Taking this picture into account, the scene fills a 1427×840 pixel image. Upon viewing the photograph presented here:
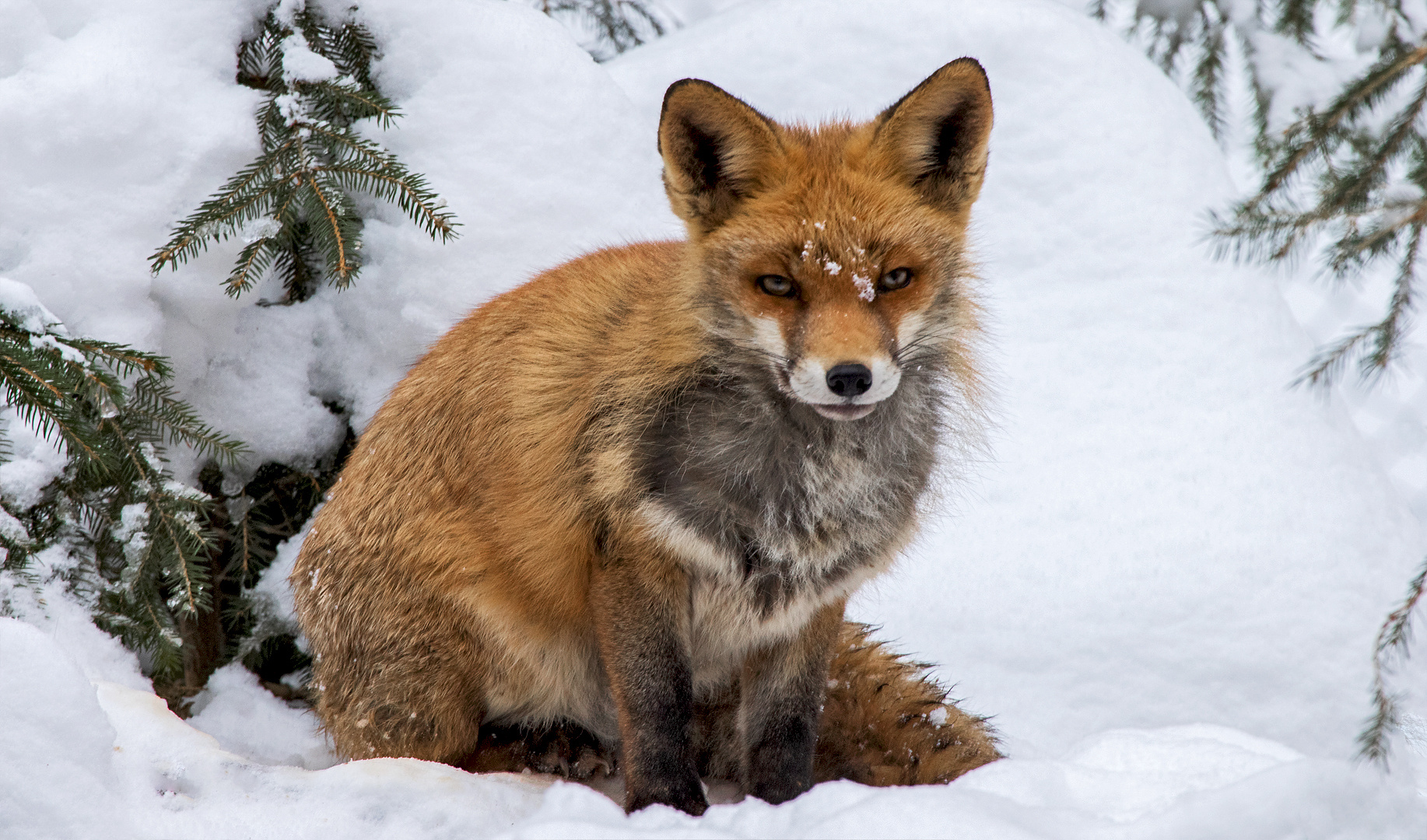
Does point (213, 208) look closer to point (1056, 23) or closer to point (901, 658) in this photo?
point (901, 658)

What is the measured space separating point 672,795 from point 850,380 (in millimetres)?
995

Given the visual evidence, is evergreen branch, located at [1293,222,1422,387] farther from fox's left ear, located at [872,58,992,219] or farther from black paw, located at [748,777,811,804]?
black paw, located at [748,777,811,804]

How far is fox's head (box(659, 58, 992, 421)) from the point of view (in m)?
1.99

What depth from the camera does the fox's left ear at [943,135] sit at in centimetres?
214

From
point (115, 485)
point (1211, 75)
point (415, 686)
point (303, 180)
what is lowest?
point (415, 686)

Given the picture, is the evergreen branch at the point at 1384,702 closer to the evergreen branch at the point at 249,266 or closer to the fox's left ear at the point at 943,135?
the fox's left ear at the point at 943,135

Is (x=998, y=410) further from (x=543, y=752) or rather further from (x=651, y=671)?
(x=543, y=752)

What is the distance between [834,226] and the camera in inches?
81.2

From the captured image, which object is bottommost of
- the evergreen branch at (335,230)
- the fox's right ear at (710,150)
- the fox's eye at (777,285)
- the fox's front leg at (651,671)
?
the fox's front leg at (651,671)

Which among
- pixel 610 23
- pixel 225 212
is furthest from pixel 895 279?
pixel 610 23

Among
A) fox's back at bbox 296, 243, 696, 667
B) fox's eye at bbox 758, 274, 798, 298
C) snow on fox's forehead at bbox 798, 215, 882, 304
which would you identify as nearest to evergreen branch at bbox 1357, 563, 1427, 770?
snow on fox's forehead at bbox 798, 215, 882, 304

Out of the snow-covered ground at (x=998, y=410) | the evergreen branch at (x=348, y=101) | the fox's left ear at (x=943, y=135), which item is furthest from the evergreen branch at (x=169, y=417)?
the fox's left ear at (x=943, y=135)

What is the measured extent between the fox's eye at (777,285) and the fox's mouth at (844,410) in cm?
24

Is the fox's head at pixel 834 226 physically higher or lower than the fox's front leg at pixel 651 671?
higher
